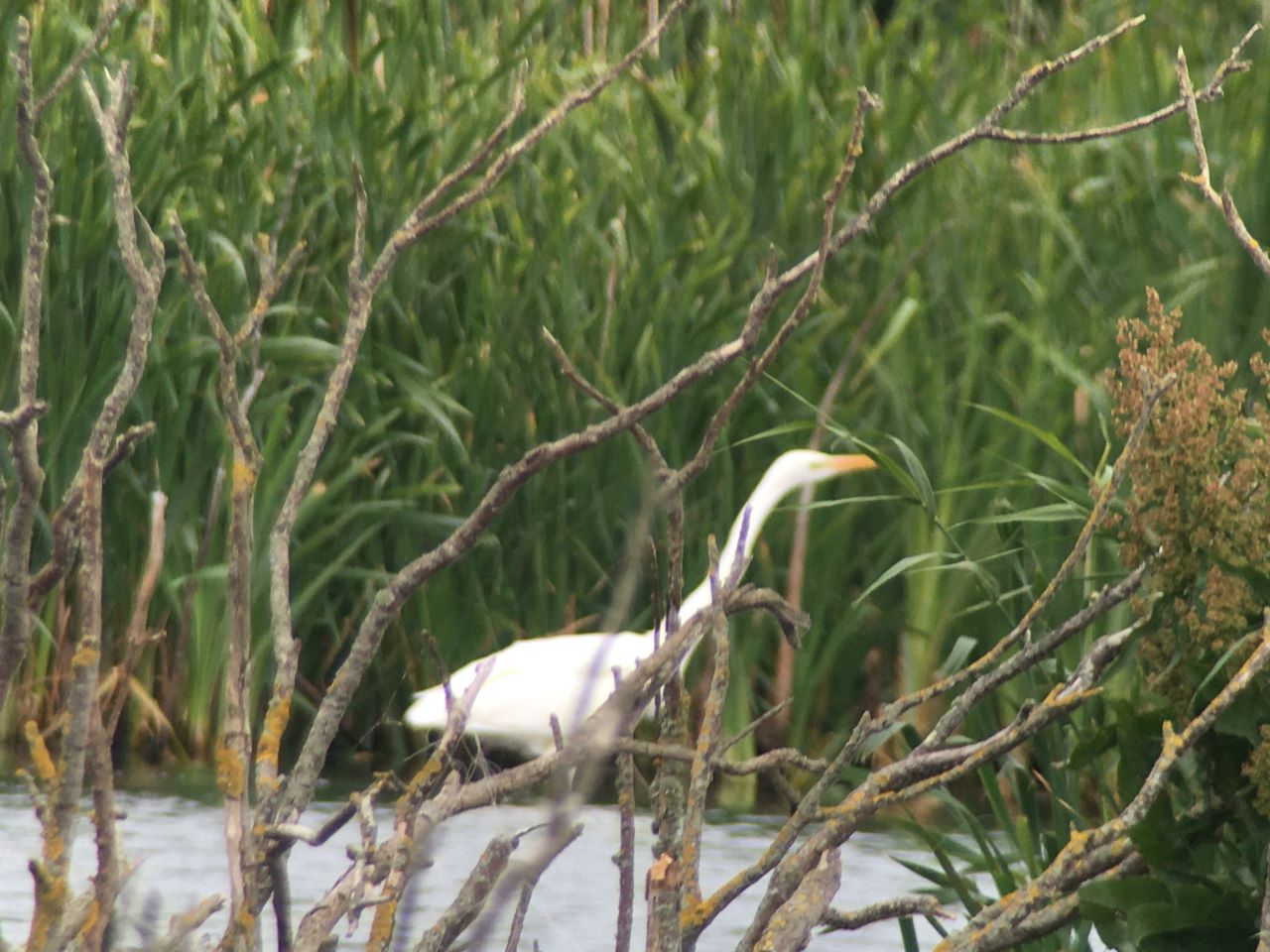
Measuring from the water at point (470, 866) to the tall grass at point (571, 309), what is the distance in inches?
21.7

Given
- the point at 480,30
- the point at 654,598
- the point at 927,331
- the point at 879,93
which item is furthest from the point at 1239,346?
the point at 654,598

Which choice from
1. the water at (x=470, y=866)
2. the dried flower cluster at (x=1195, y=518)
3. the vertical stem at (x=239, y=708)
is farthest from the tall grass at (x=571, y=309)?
the vertical stem at (x=239, y=708)

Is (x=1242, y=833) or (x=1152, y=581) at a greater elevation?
(x=1152, y=581)

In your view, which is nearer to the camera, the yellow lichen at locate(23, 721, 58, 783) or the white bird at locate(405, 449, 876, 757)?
the yellow lichen at locate(23, 721, 58, 783)

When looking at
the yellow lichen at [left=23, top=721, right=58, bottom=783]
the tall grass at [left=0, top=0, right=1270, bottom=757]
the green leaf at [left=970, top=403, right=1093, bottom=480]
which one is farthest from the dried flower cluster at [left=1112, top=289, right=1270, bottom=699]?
the tall grass at [left=0, top=0, right=1270, bottom=757]

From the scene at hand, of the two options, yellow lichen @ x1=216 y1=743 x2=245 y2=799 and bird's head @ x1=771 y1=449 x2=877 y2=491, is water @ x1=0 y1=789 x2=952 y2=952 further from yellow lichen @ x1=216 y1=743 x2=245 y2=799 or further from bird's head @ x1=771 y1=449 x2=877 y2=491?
yellow lichen @ x1=216 y1=743 x2=245 y2=799

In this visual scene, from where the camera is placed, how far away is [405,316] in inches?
199

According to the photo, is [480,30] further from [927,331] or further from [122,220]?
[122,220]

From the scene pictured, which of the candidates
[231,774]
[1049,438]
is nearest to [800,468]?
[1049,438]

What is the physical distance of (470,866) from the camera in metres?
3.76

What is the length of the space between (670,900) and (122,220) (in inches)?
24.4

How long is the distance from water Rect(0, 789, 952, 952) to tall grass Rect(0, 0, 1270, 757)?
55cm

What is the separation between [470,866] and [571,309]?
1.61m

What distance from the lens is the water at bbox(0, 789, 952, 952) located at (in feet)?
11.3
